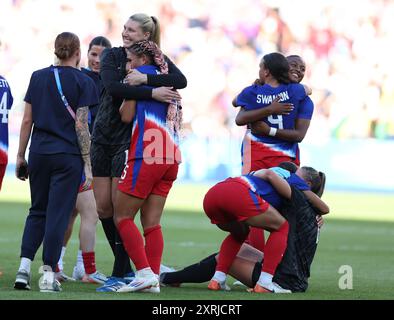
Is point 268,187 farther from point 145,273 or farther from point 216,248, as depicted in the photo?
point 216,248

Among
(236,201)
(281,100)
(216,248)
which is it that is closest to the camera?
(236,201)

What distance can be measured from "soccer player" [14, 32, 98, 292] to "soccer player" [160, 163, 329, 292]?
3.72 feet

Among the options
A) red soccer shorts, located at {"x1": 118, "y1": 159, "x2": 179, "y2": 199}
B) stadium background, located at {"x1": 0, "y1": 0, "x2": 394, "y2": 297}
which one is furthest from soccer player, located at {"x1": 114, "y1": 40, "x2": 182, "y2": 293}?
stadium background, located at {"x1": 0, "y1": 0, "x2": 394, "y2": 297}

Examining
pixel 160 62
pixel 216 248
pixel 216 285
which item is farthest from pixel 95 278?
pixel 216 248

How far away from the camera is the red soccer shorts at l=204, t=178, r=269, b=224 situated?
7.16 m

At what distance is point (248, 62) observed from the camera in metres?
26.7

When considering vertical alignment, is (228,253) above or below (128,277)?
above

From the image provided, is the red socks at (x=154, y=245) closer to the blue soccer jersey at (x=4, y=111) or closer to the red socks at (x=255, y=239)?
the red socks at (x=255, y=239)

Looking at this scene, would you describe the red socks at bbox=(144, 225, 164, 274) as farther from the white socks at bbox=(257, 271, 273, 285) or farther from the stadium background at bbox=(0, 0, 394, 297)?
the stadium background at bbox=(0, 0, 394, 297)

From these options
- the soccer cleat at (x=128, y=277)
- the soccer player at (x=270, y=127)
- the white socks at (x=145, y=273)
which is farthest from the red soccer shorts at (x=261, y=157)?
the white socks at (x=145, y=273)

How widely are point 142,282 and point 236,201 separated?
957mm

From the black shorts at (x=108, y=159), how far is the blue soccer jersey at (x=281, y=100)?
4.38ft

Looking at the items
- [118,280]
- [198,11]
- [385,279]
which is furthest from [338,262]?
[198,11]

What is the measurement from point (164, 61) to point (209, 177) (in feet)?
58.3
